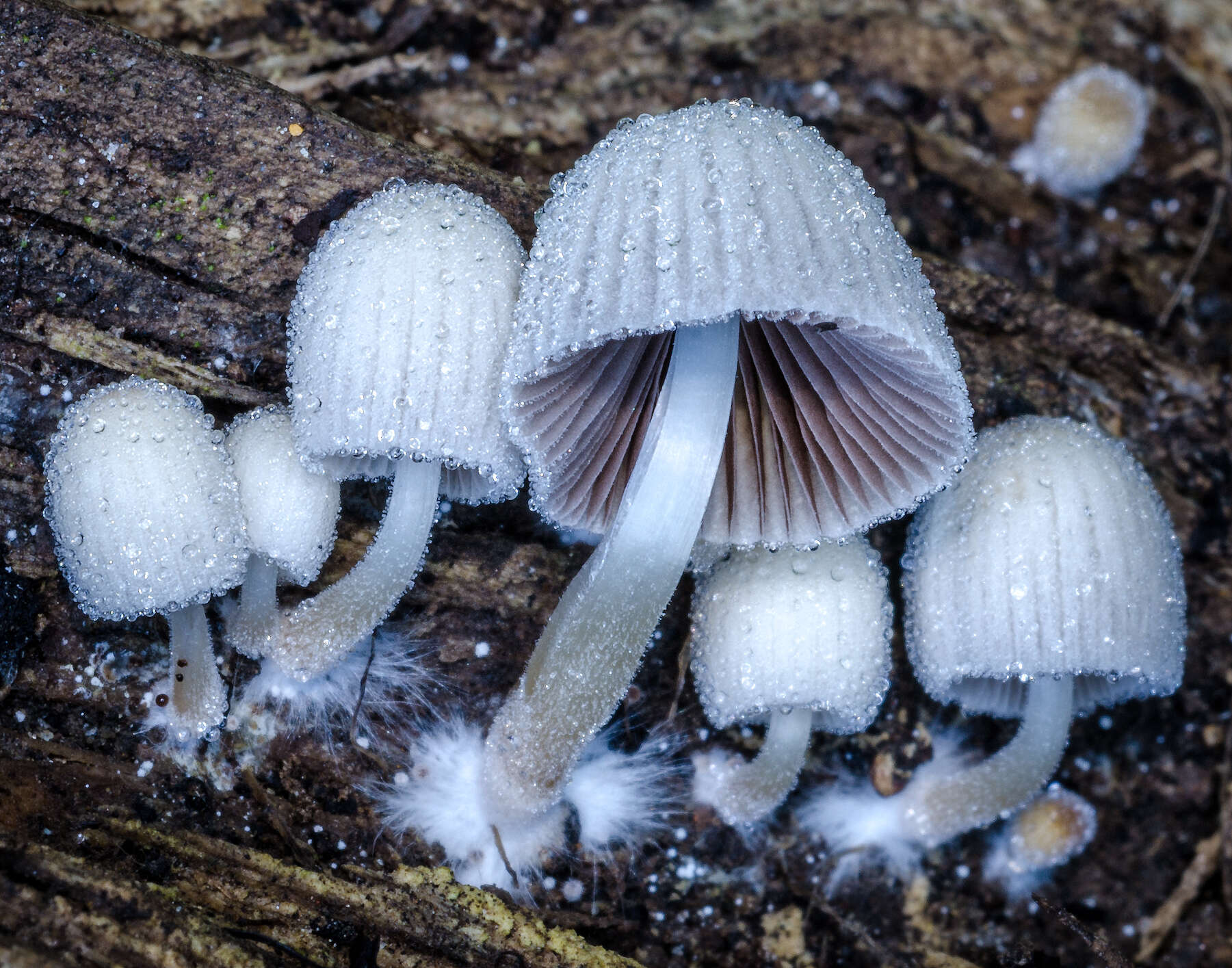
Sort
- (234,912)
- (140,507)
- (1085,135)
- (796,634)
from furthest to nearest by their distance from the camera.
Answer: (1085,135) < (796,634) < (234,912) < (140,507)

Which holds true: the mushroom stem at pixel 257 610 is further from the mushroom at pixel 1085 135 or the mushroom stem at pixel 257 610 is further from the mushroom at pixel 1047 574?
the mushroom at pixel 1085 135

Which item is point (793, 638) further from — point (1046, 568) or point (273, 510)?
point (273, 510)

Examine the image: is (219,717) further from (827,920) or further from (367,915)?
(827,920)

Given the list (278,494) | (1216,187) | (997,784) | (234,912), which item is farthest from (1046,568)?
(1216,187)

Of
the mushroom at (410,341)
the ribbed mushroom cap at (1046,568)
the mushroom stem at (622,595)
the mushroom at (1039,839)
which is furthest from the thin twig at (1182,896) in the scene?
the mushroom at (410,341)

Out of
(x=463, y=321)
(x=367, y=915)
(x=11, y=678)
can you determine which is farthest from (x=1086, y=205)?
(x=11, y=678)

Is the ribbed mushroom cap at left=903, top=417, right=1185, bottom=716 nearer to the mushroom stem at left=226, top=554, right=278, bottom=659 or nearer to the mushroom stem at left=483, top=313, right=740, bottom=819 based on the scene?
the mushroom stem at left=483, top=313, right=740, bottom=819

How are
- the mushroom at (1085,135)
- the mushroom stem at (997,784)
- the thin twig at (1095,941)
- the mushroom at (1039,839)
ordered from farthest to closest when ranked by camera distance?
the mushroom at (1085,135)
the mushroom at (1039,839)
the mushroom stem at (997,784)
the thin twig at (1095,941)
